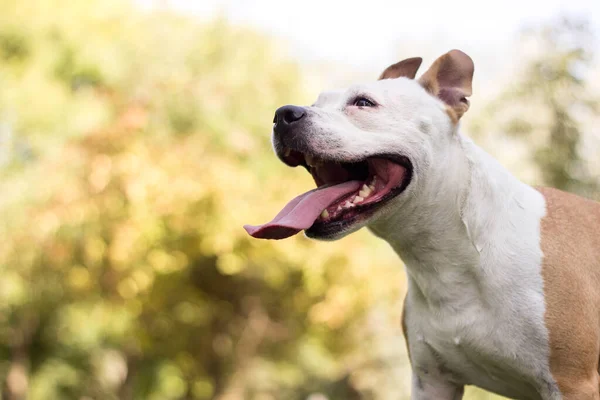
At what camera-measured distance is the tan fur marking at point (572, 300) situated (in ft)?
9.76

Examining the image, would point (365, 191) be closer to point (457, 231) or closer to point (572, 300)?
point (457, 231)

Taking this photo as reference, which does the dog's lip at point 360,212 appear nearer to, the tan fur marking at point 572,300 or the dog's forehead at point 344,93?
the dog's forehead at point 344,93

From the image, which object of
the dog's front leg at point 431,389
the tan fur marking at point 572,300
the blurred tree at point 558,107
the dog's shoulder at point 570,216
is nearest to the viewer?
the tan fur marking at point 572,300

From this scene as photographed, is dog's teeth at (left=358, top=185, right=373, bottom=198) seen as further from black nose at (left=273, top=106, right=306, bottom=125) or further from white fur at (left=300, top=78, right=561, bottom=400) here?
black nose at (left=273, top=106, right=306, bottom=125)

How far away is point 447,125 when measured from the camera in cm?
317

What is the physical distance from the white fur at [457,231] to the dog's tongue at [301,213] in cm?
14

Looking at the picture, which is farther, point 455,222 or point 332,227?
point 455,222

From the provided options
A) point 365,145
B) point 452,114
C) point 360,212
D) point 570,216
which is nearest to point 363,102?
point 365,145

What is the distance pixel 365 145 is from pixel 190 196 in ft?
27.0

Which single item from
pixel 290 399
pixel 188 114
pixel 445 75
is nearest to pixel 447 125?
pixel 445 75

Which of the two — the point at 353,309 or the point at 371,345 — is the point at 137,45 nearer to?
the point at 353,309

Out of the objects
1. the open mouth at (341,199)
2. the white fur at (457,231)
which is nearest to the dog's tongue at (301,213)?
the open mouth at (341,199)

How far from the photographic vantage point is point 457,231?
10.5 ft

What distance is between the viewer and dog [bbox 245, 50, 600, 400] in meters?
2.98
